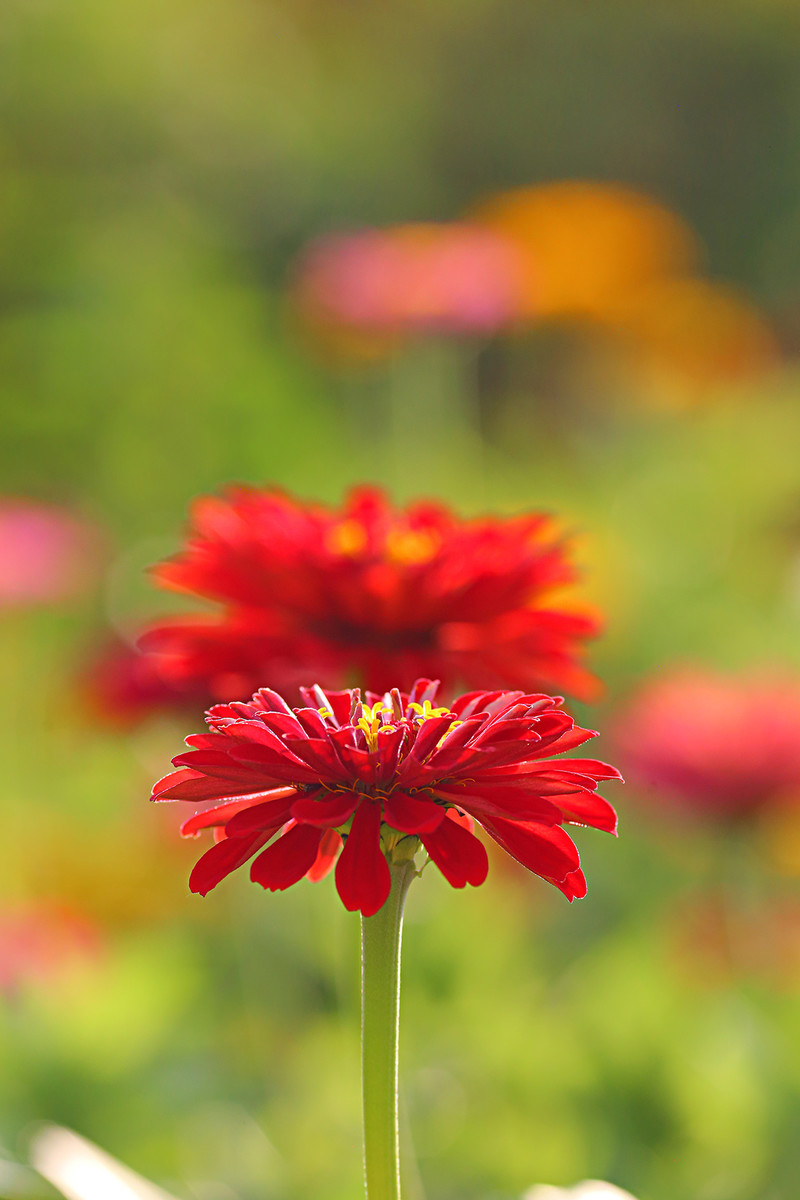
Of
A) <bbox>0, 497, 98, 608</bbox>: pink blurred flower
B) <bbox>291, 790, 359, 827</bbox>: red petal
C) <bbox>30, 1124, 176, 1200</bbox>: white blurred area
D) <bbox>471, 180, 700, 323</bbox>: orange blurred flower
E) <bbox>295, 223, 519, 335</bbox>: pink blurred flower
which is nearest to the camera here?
<bbox>291, 790, 359, 827</bbox>: red petal

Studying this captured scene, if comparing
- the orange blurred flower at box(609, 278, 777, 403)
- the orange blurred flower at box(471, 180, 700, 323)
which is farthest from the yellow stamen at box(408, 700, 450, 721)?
the orange blurred flower at box(609, 278, 777, 403)

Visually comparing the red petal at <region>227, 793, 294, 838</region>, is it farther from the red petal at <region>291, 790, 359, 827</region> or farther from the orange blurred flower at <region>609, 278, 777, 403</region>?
the orange blurred flower at <region>609, 278, 777, 403</region>

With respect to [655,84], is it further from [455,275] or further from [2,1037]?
[2,1037]

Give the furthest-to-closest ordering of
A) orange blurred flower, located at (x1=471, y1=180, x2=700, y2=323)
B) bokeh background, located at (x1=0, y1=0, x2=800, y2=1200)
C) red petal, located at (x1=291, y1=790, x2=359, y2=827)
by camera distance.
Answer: orange blurred flower, located at (x1=471, y1=180, x2=700, y2=323) < bokeh background, located at (x1=0, y1=0, x2=800, y2=1200) < red petal, located at (x1=291, y1=790, x2=359, y2=827)

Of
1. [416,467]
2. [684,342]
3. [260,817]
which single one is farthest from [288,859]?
[684,342]

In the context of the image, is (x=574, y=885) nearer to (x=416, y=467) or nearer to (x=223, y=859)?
(x=223, y=859)

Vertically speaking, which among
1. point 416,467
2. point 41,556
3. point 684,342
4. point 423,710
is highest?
point 684,342

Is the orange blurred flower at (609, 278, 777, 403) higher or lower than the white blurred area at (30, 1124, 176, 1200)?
higher
